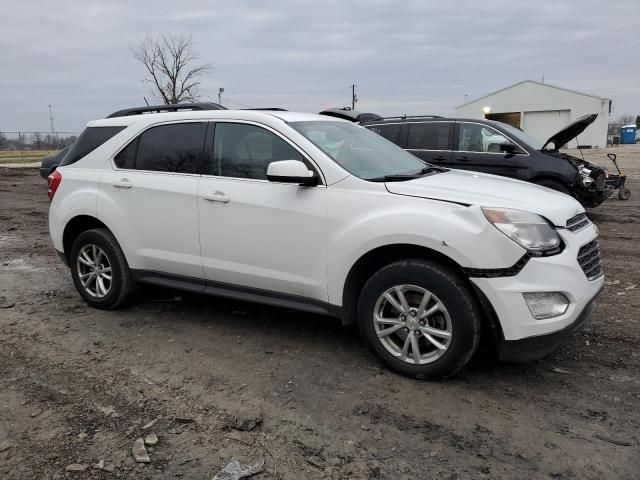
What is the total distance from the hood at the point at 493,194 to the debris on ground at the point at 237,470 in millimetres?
1884

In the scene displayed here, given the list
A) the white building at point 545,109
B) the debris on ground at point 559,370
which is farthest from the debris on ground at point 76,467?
the white building at point 545,109

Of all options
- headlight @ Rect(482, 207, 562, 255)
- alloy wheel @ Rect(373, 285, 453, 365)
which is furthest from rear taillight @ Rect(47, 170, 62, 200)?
headlight @ Rect(482, 207, 562, 255)

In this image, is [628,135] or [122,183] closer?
[122,183]

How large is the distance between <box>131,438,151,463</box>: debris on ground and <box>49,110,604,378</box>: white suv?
1444 millimetres

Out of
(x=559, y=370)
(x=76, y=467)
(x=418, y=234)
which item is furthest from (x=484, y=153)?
(x=76, y=467)

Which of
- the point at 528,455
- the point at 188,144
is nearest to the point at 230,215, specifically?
the point at 188,144

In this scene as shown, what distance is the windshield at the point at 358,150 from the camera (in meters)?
3.96

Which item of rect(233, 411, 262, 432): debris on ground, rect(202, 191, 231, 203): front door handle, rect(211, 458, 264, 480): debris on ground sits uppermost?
rect(202, 191, 231, 203): front door handle

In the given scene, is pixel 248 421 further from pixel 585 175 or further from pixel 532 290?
pixel 585 175

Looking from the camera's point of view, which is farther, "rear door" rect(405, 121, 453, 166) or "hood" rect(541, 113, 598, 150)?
"rear door" rect(405, 121, 453, 166)

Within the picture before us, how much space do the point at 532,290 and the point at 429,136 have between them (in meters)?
6.77

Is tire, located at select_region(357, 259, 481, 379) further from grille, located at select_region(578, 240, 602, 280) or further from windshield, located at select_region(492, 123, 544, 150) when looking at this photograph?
windshield, located at select_region(492, 123, 544, 150)

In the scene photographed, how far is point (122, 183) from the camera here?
4.73m

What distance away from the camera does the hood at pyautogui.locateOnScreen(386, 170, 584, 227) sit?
11.1 feet
